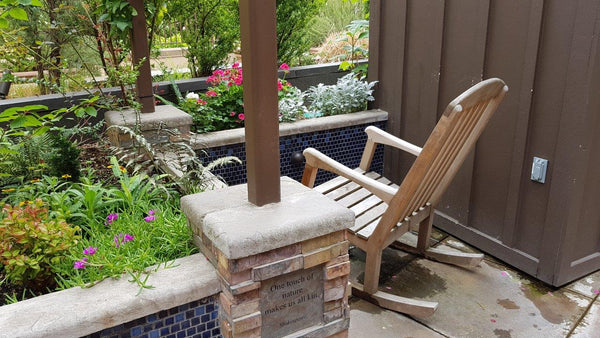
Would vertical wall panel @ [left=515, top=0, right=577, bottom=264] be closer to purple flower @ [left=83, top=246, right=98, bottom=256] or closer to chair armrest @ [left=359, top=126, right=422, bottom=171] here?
chair armrest @ [left=359, top=126, right=422, bottom=171]

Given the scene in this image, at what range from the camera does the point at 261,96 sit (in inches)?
65.2

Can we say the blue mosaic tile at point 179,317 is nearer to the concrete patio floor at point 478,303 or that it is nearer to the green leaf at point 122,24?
→ the concrete patio floor at point 478,303

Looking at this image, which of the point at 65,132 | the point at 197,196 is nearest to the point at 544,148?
the point at 197,196

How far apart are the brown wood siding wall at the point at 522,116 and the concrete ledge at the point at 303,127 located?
392 mm

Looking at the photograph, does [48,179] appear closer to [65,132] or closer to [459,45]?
[65,132]

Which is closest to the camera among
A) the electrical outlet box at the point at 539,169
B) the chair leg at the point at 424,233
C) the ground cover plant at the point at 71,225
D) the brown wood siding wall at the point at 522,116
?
the ground cover plant at the point at 71,225

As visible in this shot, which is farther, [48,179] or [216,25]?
[216,25]

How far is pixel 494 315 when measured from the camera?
2.54 metres

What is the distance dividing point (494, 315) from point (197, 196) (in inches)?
67.1

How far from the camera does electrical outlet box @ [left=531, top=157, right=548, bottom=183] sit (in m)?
2.71

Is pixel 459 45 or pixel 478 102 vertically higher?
pixel 459 45

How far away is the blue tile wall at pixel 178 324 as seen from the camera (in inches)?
61.4

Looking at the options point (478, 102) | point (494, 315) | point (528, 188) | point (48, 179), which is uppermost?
point (478, 102)

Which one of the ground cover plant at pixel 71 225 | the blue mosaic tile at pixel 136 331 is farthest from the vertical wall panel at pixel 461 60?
the blue mosaic tile at pixel 136 331
